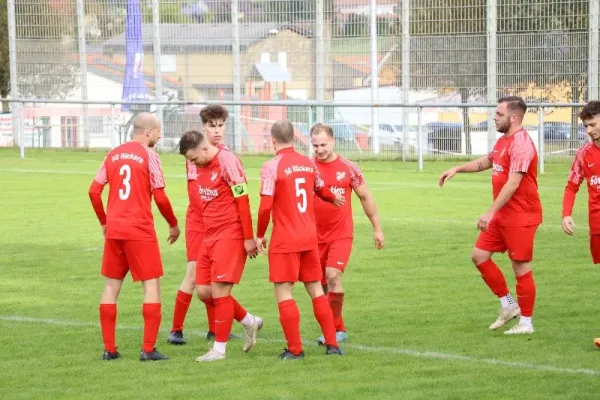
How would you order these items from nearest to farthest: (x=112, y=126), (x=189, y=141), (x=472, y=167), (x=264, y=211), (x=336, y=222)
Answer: (x=264, y=211)
(x=189, y=141)
(x=336, y=222)
(x=472, y=167)
(x=112, y=126)

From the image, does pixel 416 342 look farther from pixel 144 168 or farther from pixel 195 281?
pixel 144 168

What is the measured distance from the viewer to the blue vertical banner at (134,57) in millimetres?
35500

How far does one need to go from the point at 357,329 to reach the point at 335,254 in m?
0.86

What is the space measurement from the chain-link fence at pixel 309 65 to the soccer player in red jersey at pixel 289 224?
2007cm

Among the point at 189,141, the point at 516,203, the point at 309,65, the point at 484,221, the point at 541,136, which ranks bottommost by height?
the point at 484,221

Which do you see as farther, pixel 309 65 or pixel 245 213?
pixel 309 65

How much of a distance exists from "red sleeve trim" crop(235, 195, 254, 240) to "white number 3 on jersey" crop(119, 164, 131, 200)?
787mm

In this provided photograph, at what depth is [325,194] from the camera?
8.97 meters

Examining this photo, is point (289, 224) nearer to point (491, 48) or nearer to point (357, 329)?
point (357, 329)

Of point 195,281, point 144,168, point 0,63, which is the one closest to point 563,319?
point 195,281

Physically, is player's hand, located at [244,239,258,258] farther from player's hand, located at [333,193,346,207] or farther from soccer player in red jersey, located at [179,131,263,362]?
player's hand, located at [333,193,346,207]

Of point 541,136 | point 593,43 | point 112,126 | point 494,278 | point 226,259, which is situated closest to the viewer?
point 226,259

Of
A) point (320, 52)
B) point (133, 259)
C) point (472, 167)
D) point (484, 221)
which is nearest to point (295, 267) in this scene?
point (133, 259)

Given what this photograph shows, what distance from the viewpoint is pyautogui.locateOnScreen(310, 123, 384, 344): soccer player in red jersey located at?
31.0 feet
